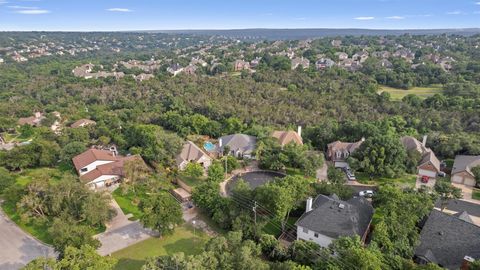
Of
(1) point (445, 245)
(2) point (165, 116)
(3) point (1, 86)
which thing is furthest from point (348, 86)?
(3) point (1, 86)

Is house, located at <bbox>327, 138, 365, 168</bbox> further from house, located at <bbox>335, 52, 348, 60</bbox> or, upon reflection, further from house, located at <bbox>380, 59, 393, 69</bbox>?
house, located at <bbox>335, 52, 348, 60</bbox>

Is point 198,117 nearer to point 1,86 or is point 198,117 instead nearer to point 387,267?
point 387,267

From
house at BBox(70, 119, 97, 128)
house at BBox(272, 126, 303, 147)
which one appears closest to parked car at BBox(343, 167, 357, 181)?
house at BBox(272, 126, 303, 147)

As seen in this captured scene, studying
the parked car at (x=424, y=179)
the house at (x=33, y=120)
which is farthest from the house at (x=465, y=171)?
the house at (x=33, y=120)

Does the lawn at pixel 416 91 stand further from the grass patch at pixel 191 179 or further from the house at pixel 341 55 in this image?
the grass patch at pixel 191 179

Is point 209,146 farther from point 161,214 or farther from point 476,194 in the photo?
point 476,194

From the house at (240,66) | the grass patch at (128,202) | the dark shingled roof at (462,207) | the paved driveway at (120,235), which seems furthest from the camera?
→ the house at (240,66)

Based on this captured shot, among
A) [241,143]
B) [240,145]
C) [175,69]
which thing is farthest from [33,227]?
[175,69]
